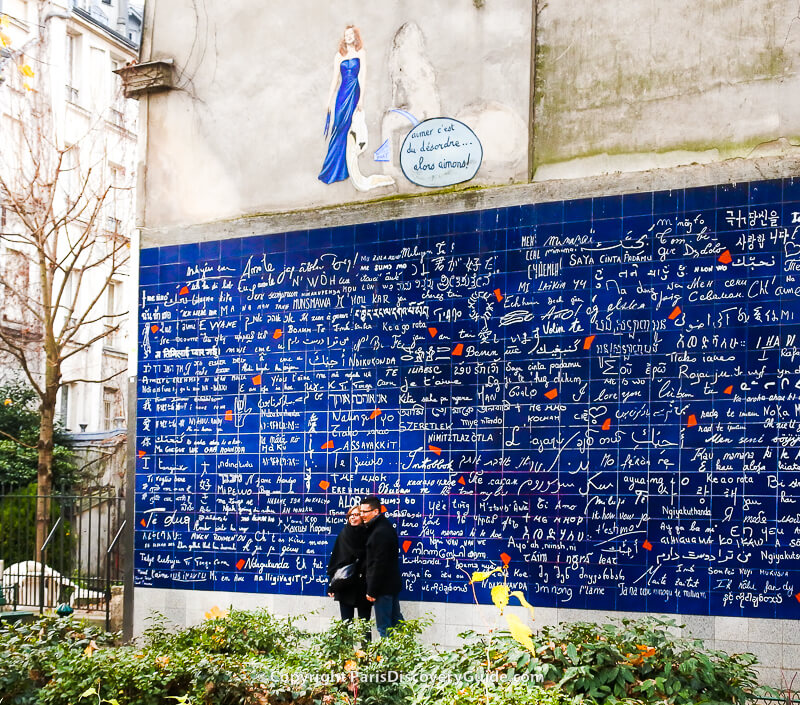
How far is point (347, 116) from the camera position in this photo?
1108 centimetres

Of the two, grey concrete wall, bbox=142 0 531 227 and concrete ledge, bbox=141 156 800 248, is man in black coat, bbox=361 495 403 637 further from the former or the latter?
grey concrete wall, bbox=142 0 531 227

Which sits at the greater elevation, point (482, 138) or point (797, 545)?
point (482, 138)

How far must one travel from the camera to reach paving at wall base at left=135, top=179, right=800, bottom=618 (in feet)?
29.5

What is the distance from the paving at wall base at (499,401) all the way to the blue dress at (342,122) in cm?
64

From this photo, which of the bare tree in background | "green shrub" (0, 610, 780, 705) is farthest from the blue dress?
the bare tree in background

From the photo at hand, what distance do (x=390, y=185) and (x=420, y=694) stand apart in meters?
6.01

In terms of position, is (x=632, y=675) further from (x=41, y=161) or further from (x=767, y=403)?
(x=41, y=161)

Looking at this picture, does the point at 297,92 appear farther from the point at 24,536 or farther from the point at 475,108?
the point at 24,536

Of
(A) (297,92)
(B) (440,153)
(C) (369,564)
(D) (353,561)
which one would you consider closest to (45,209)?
(A) (297,92)

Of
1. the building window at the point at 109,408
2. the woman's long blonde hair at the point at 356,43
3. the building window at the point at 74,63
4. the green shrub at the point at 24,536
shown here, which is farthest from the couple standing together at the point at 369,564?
the building window at the point at 74,63

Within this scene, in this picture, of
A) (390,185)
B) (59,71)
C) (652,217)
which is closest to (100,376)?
(59,71)

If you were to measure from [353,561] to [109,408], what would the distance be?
20184 millimetres

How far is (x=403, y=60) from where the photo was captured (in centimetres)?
1081

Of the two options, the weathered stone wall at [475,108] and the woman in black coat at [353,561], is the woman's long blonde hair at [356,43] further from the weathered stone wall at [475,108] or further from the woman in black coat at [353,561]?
the woman in black coat at [353,561]
